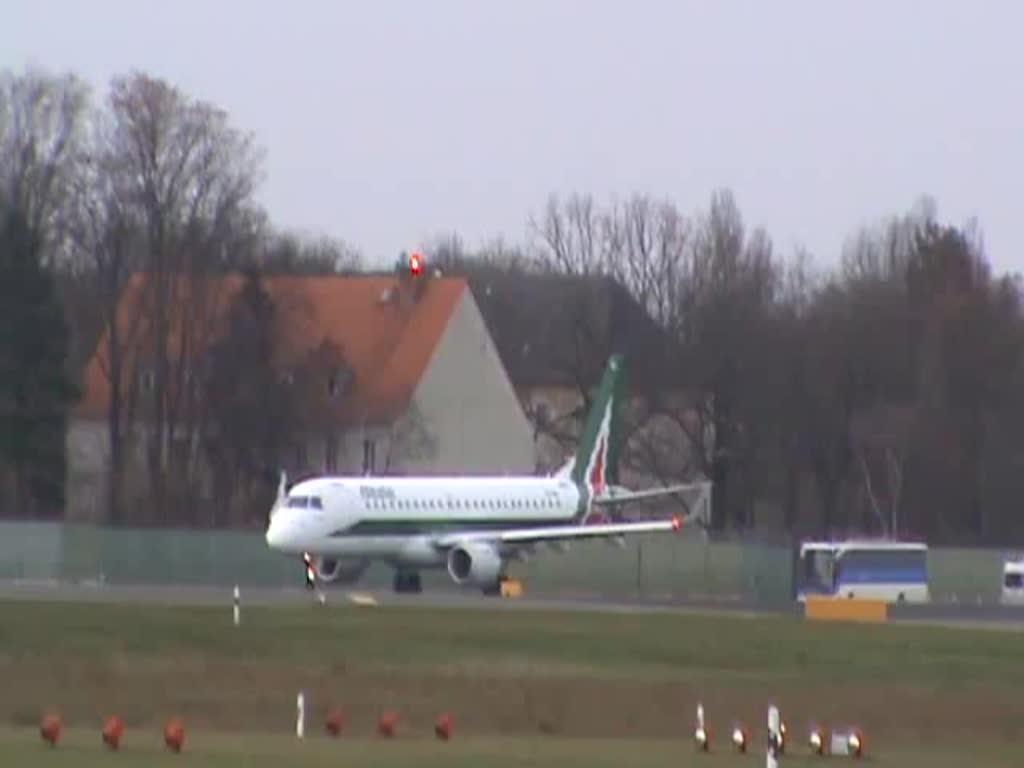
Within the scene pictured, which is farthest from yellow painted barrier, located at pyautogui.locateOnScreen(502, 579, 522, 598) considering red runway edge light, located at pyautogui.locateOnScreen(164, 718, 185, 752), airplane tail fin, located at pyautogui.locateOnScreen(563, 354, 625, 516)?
red runway edge light, located at pyautogui.locateOnScreen(164, 718, 185, 752)

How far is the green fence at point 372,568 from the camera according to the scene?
79125 mm

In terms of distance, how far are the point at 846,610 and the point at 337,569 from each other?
15.2 metres

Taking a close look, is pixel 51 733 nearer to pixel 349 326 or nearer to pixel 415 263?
pixel 415 263

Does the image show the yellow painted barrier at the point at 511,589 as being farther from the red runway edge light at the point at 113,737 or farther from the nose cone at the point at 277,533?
the red runway edge light at the point at 113,737

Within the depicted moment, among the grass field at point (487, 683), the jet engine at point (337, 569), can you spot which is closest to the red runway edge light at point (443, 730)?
the grass field at point (487, 683)

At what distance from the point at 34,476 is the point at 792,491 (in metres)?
34.6

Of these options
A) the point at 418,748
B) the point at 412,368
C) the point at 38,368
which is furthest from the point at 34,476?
the point at 418,748

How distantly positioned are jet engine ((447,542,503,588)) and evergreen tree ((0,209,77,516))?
891 inches

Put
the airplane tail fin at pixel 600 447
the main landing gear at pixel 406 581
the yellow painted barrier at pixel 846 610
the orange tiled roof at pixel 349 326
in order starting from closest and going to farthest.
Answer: the yellow painted barrier at pixel 846 610
the main landing gear at pixel 406 581
the airplane tail fin at pixel 600 447
the orange tiled roof at pixel 349 326

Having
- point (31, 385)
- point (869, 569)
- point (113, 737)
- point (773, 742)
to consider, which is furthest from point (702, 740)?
point (31, 385)

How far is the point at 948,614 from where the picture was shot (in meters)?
70.2

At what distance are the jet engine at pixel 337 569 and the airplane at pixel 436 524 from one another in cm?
3

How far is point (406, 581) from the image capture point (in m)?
78.2

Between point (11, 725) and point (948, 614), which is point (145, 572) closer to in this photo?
point (948, 614)
